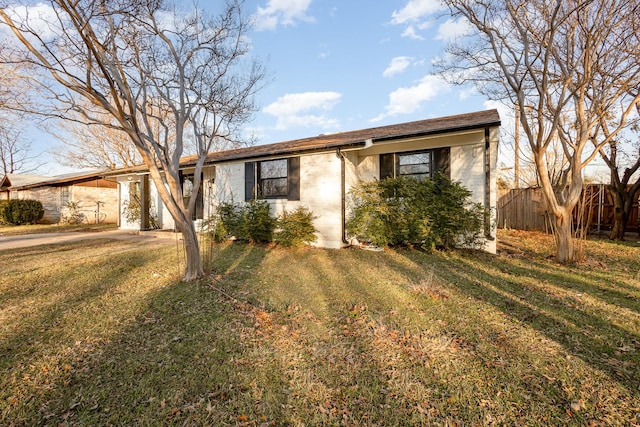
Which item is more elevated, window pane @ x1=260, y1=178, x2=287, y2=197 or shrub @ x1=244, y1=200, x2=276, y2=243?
window pane @ x1=260, y1=178, x2=287, y2=197

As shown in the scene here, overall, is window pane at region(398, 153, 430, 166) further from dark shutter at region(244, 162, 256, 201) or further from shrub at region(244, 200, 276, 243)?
dark shutter at region(244, 162, 256, 201)

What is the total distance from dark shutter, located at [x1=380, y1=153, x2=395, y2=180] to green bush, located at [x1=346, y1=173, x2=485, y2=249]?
33.1 inches

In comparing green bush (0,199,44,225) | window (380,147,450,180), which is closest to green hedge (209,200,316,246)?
window (380,147,450,180)

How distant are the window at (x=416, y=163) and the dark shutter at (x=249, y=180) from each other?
4244mm

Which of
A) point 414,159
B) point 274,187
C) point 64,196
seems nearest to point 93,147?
point 64,196

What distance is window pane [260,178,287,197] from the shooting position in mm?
9336

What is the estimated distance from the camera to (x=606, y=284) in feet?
16.0

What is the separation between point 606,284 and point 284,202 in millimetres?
7546

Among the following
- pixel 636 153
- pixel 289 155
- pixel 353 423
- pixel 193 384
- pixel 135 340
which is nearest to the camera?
pixel 353 423

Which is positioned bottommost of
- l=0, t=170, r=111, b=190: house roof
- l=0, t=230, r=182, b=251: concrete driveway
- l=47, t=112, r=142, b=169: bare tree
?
l=0, t=230, r=182, b=251: concrete driveway

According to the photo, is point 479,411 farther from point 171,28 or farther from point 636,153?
point 636,153

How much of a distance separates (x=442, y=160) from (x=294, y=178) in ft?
14.2

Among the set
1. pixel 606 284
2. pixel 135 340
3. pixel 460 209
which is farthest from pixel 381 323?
pixel 460 209

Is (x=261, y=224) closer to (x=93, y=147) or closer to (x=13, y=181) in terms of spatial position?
(x=93, y=147)
